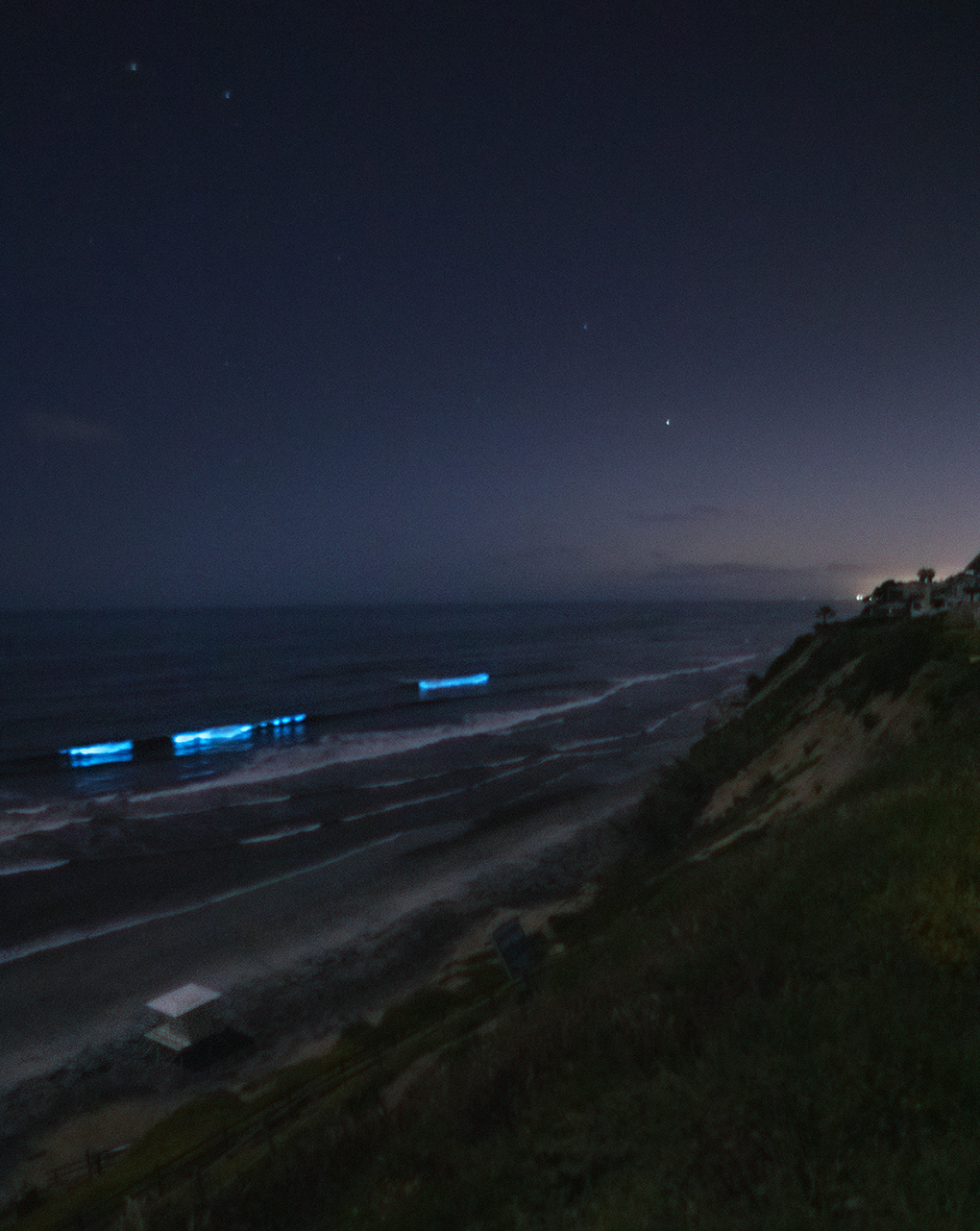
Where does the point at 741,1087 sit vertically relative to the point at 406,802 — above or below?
above

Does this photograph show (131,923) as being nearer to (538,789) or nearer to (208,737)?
(538,789)

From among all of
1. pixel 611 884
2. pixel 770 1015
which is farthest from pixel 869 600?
pixel 770 1015

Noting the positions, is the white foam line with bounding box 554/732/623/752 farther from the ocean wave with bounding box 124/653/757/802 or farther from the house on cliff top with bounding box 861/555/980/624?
the house on cliff top with bounding box 861/555/980/624

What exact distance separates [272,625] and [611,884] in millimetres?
178130

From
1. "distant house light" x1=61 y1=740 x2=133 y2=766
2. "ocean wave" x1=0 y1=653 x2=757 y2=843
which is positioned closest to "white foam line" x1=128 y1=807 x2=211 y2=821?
"ocean wave" x1=0 y1=653 x2=757 y2=843

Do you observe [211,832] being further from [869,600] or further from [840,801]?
[869,600]

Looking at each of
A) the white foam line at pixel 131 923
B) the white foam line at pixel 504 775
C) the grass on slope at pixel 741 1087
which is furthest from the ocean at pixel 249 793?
the grass on slope at pixel 741 1087

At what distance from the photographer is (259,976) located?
21359 mm

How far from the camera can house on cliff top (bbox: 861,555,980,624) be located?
104 feet

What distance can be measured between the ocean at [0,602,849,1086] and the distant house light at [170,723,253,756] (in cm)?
29

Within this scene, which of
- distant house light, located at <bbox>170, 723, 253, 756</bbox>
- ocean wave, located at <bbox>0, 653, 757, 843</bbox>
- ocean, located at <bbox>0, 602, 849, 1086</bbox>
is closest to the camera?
ocean, located at <bbox>0, 602, 849, 1086</bbox>

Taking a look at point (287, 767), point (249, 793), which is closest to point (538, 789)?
point (249, 793)

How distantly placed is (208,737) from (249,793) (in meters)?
18.3

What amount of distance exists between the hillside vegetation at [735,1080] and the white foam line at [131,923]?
16.7 metres
